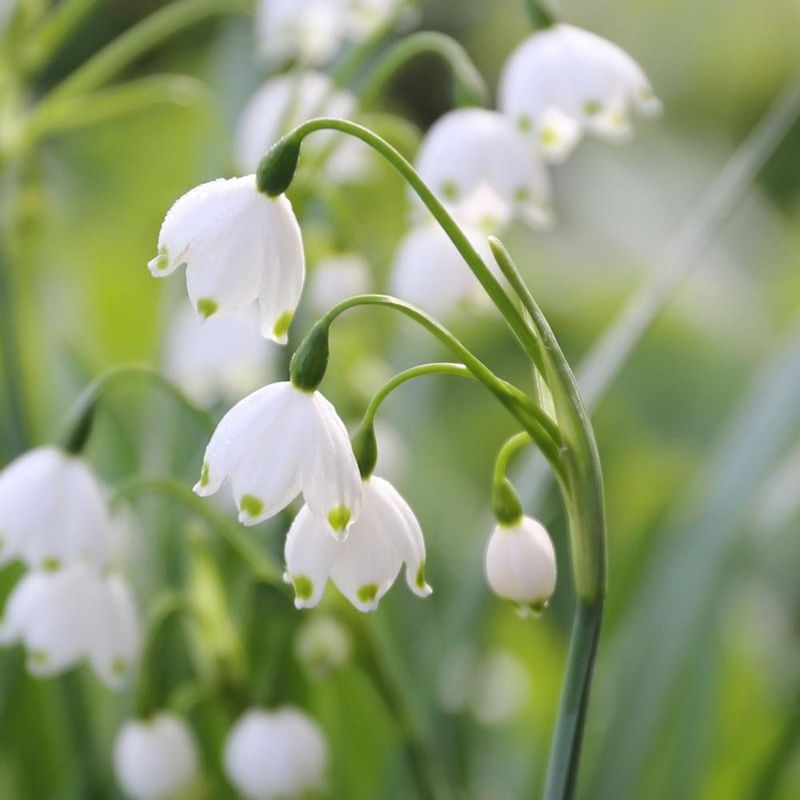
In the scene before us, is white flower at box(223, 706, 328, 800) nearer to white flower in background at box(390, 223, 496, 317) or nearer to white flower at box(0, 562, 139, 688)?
white flower at box(0, 562, 139, 688)

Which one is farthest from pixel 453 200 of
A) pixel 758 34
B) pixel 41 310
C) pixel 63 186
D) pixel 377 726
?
pixel 758 34

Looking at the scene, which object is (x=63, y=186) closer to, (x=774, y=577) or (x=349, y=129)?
(x=774, y=577)

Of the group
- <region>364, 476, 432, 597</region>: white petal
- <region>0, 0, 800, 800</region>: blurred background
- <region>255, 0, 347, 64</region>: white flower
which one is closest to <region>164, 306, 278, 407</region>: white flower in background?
<region>0, 0, 800, 800</region>: blurred background

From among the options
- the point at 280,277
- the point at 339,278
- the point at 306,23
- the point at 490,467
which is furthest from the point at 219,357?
the point at 490,467

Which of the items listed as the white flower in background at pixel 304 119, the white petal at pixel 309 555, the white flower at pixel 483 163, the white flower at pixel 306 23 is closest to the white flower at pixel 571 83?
the white flower at pixel 483 163

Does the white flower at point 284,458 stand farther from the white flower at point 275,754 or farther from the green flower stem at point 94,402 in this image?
the white flower at point 275,754
